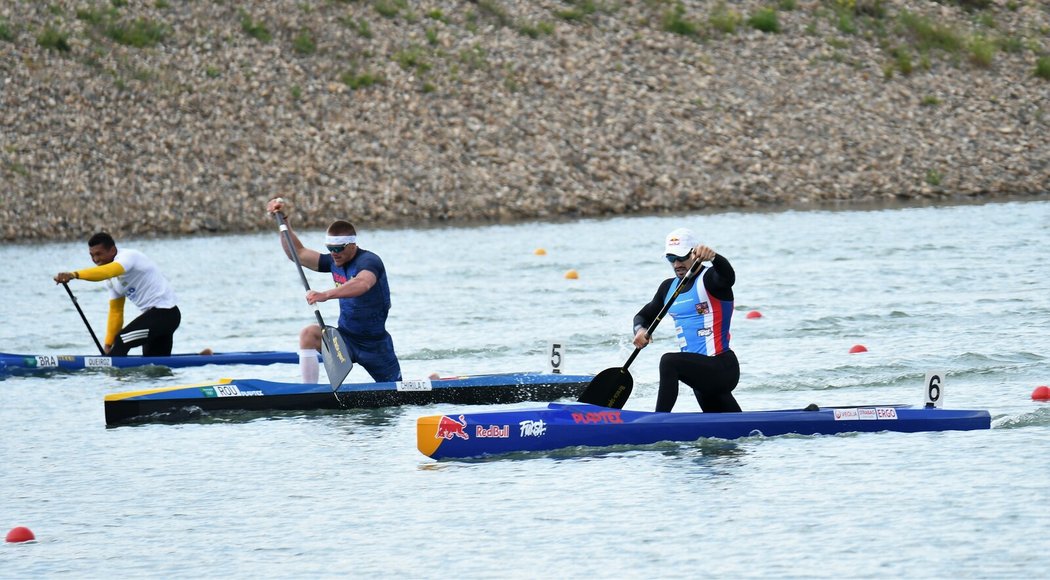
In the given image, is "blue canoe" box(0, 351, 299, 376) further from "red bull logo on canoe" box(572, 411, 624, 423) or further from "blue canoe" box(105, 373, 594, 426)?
"red bull logo on canoe" box(572, 411, 624, 423)

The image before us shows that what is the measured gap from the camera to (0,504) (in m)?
10.7

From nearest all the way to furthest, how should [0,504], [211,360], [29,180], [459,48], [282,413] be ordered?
[0,504]
[282,413]
[211,360]
[29,180]
[459,48]

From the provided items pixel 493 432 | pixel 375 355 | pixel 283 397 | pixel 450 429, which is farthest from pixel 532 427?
pixel 283 397

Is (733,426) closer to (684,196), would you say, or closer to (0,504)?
(0,504)

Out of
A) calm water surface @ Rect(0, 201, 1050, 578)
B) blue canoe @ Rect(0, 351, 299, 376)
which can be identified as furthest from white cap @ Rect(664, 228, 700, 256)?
blue canoe @ Rect(0, 351, 299, 376)

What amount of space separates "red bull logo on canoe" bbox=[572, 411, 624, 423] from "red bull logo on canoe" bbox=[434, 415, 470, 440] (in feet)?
2.58

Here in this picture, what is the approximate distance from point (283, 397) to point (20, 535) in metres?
4.09

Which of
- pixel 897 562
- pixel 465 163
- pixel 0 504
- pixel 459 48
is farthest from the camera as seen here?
pixel 459 48

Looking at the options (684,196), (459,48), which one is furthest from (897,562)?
(459,48)

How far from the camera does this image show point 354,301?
1344 cm

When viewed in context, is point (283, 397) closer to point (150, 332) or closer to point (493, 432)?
point (493, 432)

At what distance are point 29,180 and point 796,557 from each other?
30.6 meters

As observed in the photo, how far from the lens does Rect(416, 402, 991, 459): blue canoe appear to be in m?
11.2

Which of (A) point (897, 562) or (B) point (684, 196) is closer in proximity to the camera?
(A) point (897, 562)
